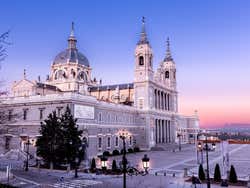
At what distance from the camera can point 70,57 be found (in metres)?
84.1

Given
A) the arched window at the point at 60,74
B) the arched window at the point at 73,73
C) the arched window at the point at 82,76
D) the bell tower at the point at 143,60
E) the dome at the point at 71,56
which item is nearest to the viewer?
the bell tower at the point at 143,60

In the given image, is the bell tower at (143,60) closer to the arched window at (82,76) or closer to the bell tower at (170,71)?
the arched window at (82,76)

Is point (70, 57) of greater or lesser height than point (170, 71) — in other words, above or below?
above

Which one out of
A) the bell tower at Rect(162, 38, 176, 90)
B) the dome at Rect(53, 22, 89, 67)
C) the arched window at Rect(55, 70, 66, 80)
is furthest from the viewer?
the bell tower at Rect(162, 38, 176, 90)

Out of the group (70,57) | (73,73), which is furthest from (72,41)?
(73,73)

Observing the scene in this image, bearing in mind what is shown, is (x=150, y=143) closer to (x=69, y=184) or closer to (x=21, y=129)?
(x=21, y=129)

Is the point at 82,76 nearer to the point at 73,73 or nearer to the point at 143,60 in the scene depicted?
the point at 73,73

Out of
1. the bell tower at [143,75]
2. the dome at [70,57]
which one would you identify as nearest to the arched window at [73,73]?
the dome at [70,57]

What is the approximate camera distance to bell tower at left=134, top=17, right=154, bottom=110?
7800 centimetres

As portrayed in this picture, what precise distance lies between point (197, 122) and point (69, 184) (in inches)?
4368

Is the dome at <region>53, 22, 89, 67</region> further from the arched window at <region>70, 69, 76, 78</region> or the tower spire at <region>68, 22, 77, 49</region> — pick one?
the arched window at <region>70, 69, 76, 78</region>

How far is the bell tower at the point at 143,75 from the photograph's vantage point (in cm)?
7800

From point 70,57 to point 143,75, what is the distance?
21347 millimetres

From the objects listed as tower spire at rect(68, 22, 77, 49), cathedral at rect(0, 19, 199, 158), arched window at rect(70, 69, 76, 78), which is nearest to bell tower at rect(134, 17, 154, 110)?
cathedral at rect(0, 19, 199, 158)
